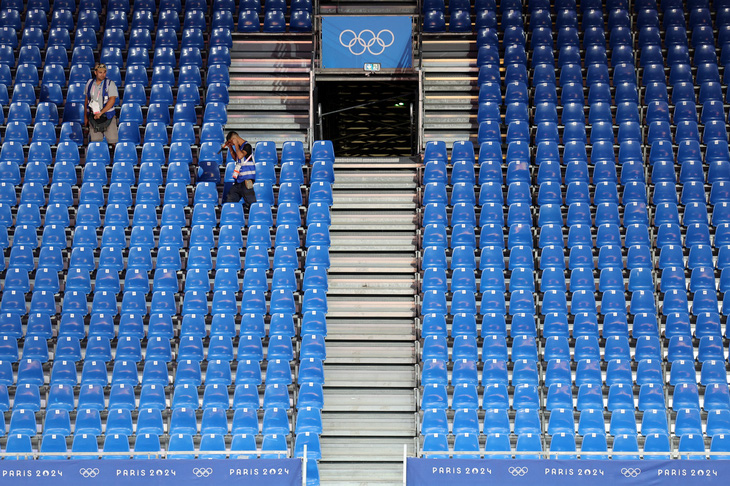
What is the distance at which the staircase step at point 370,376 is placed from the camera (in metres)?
12.9

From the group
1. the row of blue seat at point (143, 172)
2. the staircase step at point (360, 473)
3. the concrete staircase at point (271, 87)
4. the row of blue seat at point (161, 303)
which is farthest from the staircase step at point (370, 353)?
the concrete staircase at point (271, 87)

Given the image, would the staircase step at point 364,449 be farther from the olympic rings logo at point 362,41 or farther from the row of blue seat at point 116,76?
the row of blue seat at point 116,76

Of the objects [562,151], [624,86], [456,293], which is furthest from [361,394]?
[624,86]

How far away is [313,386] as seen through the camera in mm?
12273

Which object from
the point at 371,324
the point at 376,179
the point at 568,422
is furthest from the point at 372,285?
the point at 568,422

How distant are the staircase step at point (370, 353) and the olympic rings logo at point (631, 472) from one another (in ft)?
11.6

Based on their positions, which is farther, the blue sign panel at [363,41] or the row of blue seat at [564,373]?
the blue sign panel at [363,41]

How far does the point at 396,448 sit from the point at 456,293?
2154 millimetres

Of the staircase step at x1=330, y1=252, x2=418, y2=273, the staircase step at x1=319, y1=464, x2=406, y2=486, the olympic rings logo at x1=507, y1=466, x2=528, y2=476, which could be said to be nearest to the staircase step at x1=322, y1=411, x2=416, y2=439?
the staircase step at x1=319, y1=464, x2=406, y2=486

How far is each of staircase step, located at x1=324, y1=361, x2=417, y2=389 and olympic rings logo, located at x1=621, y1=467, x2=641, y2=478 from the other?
10.8ft

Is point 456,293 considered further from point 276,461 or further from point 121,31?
point 121,31

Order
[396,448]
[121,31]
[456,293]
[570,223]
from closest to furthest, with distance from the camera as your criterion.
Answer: [396,448], [456,293], [570,223], [121,31]

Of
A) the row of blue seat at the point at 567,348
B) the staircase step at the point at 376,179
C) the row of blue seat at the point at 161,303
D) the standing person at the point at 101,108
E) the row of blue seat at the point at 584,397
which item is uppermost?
A: the standing person at the point at 101,108

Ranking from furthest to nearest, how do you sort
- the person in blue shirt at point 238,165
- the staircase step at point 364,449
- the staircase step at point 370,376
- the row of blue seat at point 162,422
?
1. the person in blue shirt at point 238,165
2. the staircase step at point 370,376
3. the staircase step at point 364,449
4. the row of blue seat at point 162,422
